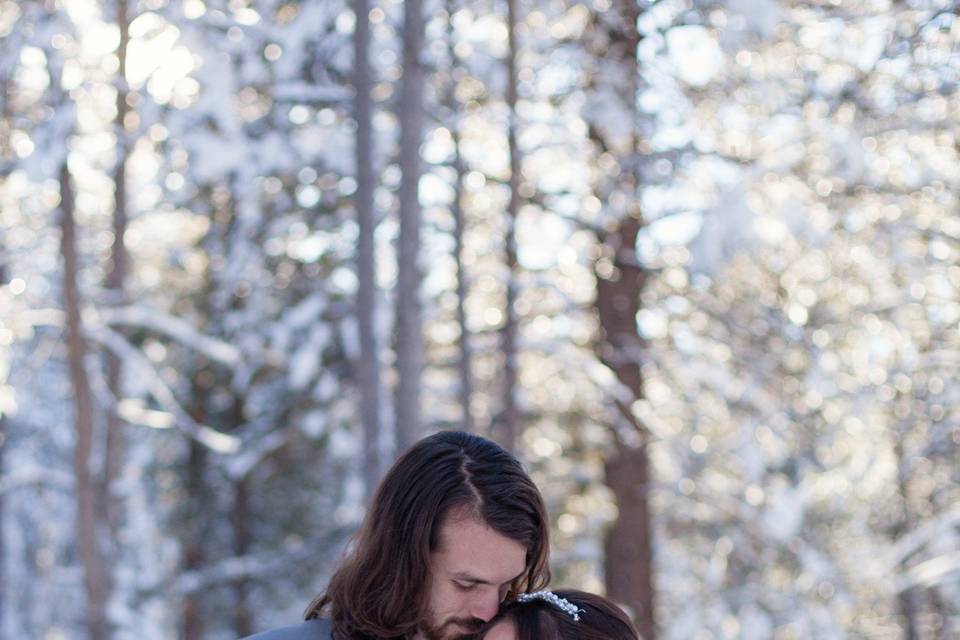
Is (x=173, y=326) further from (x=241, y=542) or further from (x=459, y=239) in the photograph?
Answer: (x=241, y=542)

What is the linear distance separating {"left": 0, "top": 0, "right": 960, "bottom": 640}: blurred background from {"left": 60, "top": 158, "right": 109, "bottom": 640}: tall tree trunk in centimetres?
3

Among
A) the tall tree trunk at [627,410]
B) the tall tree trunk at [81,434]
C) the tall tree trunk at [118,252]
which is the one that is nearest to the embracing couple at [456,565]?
the tall tree trunk at [627,410]

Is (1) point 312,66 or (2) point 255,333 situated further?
(2) point 255,333

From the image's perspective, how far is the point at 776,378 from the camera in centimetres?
1270

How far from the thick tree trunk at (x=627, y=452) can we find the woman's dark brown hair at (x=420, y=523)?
916 cm

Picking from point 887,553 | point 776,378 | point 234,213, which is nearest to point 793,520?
point 776,378

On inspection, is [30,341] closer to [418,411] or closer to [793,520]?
[418,411]

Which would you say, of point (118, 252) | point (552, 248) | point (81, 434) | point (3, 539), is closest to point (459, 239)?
point (552, 248)

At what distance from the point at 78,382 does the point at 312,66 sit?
3.95 meters

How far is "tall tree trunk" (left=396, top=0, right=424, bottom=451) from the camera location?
9.56m

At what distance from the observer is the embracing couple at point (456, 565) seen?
10.2 ft

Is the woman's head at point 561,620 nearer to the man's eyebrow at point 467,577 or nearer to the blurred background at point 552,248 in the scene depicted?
the man's eyebrow at point 467,577

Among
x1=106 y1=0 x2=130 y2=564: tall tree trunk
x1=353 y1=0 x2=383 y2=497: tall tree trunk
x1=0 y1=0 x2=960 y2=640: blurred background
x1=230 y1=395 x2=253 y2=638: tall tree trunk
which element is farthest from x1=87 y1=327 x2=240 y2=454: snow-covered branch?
x1=230 y1=395 x2=253 y2=638: tall tree trunk

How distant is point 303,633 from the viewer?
3.26m
